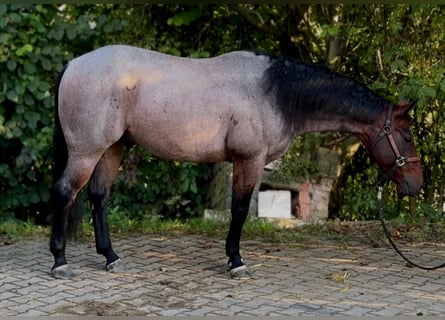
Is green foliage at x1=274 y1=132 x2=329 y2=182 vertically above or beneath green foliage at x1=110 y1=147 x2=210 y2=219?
above

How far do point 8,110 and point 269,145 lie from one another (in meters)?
3.81

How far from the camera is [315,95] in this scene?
203 inches

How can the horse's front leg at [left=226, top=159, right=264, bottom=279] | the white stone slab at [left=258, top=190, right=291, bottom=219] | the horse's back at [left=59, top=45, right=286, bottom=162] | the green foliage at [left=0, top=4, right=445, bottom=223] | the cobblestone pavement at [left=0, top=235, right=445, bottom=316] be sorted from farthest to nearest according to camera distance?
the white stone slab at [left=258, top=190, right=291, bottom=219] < the green foliage at [left=0, top=4, right=445, bottom=223] < the horse's front leg at [left=226, top=159, right=264, bottom=279] < the horse's back at [left=59, top=45, right=286, bottom=162] < the cobblestone pavement at [left=0, top=235, right=445, bottom=316]

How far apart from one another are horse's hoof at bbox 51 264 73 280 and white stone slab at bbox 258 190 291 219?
9.72 ft

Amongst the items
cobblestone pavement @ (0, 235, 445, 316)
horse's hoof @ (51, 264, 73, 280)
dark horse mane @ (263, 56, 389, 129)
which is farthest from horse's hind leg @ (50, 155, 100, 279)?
dark horse mane @ (263, 56, 389, 129)

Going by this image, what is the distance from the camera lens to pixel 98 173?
5.45m

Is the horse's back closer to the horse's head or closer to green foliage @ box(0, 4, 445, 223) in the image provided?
the horse's head

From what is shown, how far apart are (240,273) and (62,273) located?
4.13ft

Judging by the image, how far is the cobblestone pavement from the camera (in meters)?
4.43

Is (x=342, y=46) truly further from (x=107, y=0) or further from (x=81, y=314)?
(x=81, y=314)

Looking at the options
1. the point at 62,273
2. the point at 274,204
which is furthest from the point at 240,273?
the point at 274,204

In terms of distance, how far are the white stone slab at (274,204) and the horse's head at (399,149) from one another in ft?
8.47

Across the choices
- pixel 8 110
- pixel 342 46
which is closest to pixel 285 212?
pixel 342 46

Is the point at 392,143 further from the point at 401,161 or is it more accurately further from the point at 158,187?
the point at 158,187
